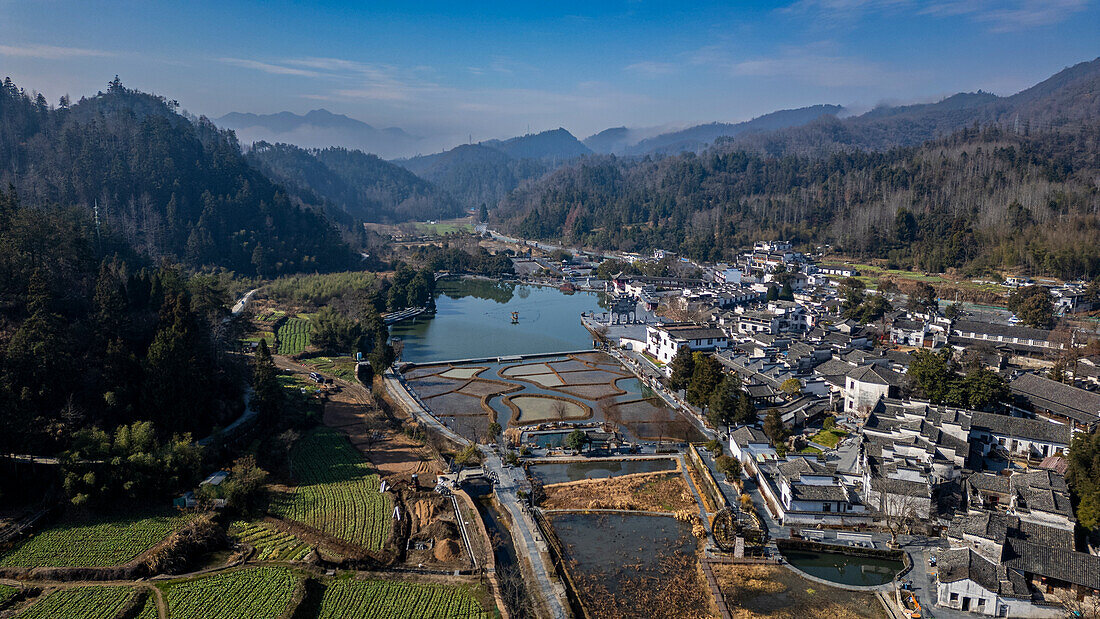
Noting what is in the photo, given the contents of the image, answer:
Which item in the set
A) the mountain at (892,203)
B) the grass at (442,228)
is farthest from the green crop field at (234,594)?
the grass at (442,228)

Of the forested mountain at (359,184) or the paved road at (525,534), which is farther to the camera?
the forested mountain at (359,184)

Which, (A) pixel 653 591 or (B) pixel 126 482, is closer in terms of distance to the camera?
(A) pixel 653 591

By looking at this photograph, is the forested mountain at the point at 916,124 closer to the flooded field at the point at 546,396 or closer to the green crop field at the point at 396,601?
the flooded field at the point at 546,396

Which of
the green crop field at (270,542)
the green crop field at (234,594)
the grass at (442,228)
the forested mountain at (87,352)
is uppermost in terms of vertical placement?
the forested mountain at (87,352)

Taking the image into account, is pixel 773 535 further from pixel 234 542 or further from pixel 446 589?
pixel 234 542

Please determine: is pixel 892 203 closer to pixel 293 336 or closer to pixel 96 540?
pixel 293 336

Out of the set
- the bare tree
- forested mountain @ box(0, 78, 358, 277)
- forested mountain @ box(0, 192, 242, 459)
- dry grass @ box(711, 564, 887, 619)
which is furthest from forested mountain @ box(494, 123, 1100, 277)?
forested mountain @ box(0, 192, 242, 459)

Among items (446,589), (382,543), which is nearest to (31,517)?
(382,543)
